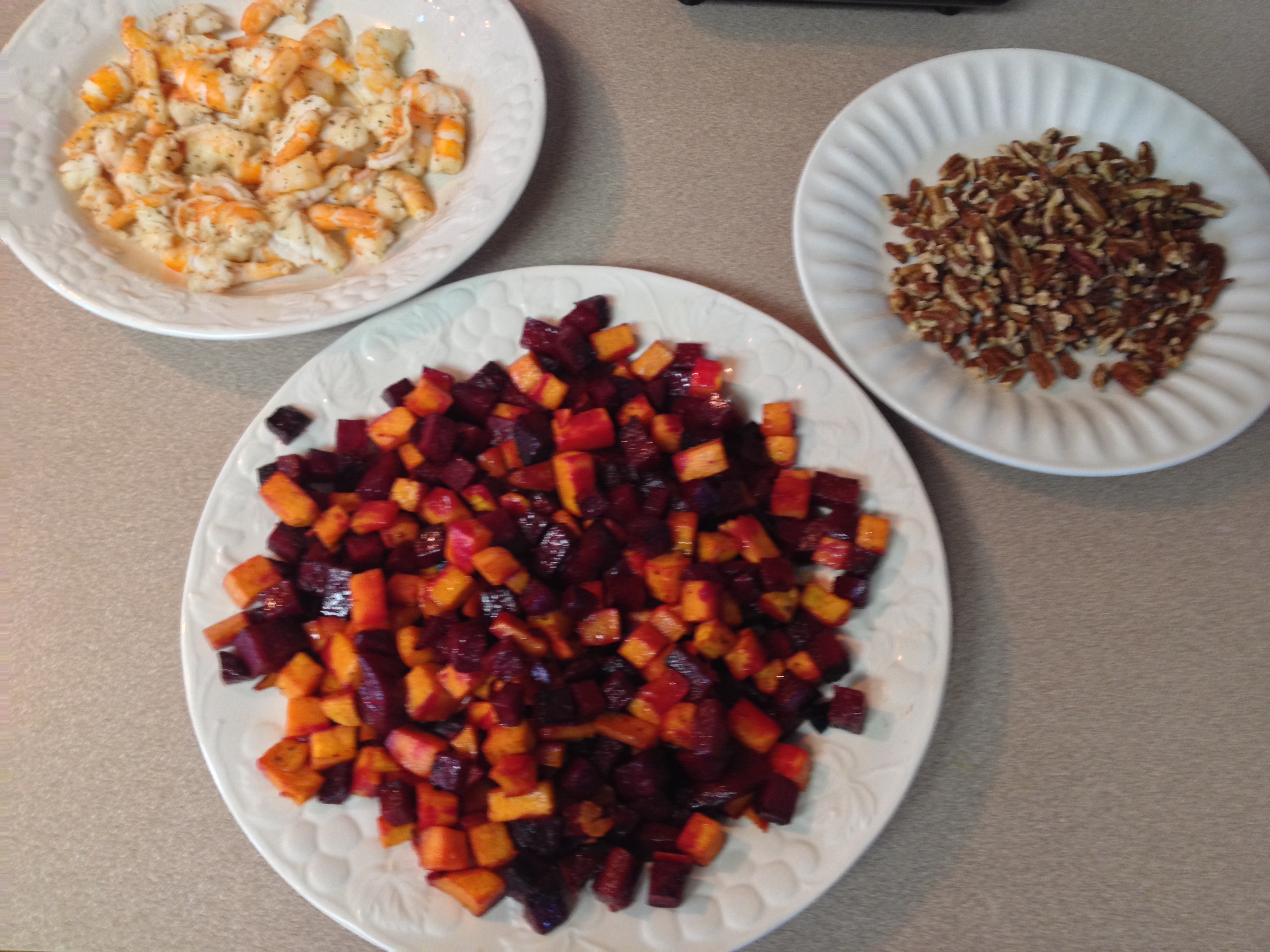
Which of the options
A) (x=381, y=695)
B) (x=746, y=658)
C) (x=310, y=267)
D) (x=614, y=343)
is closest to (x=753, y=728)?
(x=746, y=658)

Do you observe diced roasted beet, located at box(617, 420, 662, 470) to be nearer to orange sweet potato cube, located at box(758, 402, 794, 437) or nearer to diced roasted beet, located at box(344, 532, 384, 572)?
orange sweet potato cube, located at box(758, 402, 794, 437)

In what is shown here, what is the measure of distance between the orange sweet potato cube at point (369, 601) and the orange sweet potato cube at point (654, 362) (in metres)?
0.43

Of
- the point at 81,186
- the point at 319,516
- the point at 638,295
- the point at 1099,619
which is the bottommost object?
the point at 1099,619

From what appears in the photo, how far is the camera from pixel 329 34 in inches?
52.4

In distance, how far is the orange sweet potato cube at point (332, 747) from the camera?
980 millimetres

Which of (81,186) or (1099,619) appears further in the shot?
(81,186)

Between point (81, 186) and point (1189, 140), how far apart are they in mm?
A: 1649

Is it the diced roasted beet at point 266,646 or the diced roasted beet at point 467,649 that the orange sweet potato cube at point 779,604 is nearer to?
the diced roasted beet at point 467,649

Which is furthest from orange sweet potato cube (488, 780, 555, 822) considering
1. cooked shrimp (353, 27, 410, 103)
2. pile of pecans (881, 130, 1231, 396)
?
cooked shrimp (353, 27, 410, 103)

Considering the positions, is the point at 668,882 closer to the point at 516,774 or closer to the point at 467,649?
the point at 516,774

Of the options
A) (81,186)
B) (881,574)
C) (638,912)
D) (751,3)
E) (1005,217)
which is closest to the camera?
(638,912)

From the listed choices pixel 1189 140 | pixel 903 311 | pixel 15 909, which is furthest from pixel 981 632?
pixel 15 909

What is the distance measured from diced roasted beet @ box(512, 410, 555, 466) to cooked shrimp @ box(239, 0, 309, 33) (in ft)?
2.76

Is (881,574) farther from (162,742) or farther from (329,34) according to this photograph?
(329,34)
